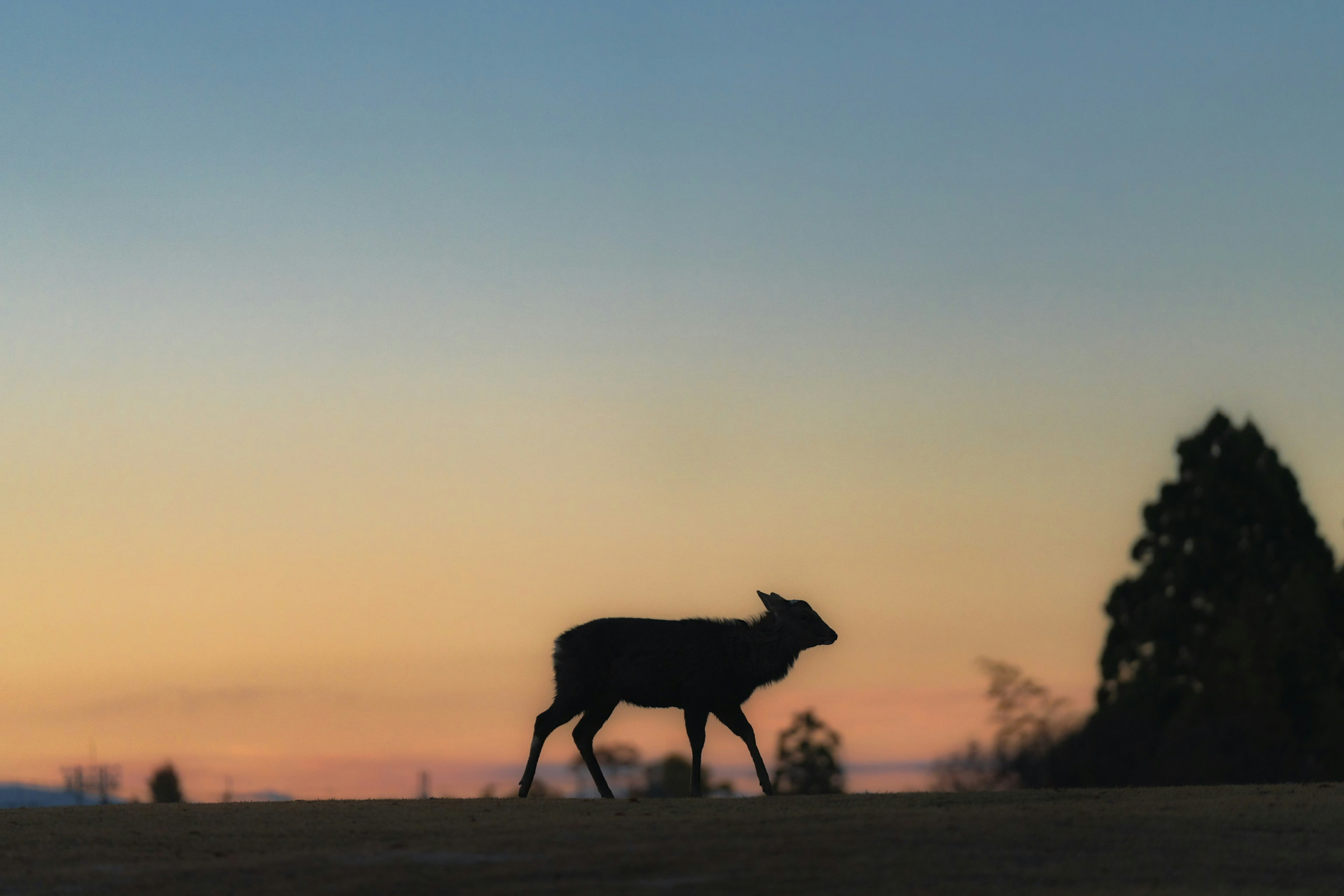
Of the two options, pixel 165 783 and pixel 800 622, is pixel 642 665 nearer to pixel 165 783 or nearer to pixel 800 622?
pixel 800 622

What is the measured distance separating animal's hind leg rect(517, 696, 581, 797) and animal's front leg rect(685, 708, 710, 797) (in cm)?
138

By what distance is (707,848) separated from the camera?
1485 centimetres

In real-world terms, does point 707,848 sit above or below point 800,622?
below

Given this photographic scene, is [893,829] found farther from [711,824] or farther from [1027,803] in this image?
[1027,803]

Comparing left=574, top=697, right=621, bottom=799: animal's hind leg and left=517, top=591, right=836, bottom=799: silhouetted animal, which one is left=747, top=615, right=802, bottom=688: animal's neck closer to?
left=517, top=591, right=836, bottom=799: silhouetted animal

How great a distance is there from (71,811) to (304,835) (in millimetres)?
4974

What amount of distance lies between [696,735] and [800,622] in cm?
220

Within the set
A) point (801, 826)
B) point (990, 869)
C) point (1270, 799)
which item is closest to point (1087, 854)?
point (990, 869)

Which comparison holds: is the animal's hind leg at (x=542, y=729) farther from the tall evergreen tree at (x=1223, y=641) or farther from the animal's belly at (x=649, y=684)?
the tall evergreen tree at (x=1223, y=641)

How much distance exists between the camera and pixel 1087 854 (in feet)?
49.6

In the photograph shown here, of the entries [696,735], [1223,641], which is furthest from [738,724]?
[1223,641]

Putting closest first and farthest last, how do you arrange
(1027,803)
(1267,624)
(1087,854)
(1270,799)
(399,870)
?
1. (399,870)
2. (1087,854)
3. (1027,803)
4. (1270,799)
5. (1267,624)

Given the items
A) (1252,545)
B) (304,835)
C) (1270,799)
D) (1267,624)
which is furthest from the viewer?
(1252,545)

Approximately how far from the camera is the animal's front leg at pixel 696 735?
20375 millimetres
